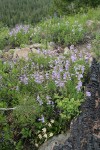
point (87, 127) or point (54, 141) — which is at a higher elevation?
point (87, 127)

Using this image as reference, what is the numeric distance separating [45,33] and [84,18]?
167cm

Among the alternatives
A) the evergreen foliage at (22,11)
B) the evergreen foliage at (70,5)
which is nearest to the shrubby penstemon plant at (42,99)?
the evergreen foliage at (70,5)

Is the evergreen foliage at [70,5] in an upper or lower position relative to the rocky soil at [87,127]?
lower

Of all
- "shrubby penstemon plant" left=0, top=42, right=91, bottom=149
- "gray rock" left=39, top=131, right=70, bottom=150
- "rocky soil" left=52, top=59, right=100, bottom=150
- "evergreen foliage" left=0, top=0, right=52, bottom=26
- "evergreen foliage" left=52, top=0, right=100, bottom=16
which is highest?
"rocky soil" left=52, top=59, right=100, bottom=150

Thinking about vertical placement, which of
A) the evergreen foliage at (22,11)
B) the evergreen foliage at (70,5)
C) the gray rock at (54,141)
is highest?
the gray rock at (54,141)

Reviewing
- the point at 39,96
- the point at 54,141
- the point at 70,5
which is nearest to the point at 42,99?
the point at 39,96

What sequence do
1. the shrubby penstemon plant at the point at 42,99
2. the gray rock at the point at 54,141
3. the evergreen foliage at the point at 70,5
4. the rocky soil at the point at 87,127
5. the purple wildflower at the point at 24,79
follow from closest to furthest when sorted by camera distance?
the rocky soil at the point at 87,127, the gray rock at the point at 54,141, the shrubby penstemon plant at the point at 42,99, the purple wildflower at the point at 24,79, the evergreen foliage at the point at 70,5

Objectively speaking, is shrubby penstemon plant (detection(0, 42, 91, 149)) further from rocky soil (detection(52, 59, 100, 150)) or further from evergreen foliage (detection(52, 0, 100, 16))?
evergreen foliage (detection(52, 0, 100, 16))

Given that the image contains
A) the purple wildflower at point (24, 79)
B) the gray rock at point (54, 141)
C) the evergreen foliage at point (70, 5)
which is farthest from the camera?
the evergreen foliage at point (70, 5)

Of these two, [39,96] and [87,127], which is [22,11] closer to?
[39,96]

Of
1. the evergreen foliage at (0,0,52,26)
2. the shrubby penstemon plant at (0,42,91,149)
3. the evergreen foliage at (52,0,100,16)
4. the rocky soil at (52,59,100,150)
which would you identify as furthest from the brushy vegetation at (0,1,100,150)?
the evergreen foliage at (0,0,52,26)

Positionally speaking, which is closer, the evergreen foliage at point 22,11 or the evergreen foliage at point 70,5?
the evergreen foliage at point 70,5

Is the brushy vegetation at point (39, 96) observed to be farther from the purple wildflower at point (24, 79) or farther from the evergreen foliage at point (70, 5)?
the evergreen foliage at point (70, 5)

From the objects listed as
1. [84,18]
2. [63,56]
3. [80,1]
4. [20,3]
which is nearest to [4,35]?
[84,18]
